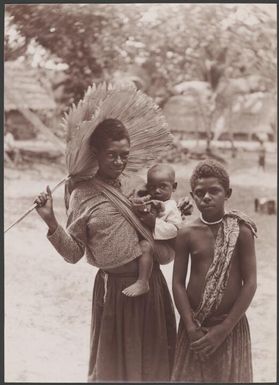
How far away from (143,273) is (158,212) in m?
0.27

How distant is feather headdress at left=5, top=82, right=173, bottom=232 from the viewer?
248 cm

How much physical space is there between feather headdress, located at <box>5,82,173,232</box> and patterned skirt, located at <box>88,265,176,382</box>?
19.5 inches

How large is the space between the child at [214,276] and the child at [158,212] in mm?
87

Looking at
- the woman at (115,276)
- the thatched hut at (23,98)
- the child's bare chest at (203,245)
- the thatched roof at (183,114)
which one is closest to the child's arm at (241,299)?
the child's bare chest at (203,245)

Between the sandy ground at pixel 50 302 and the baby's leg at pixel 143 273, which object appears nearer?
the baby's leg at pixel 143 273

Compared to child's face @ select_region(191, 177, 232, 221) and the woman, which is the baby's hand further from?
child's face @ select_region(191, 177, 232, 221)

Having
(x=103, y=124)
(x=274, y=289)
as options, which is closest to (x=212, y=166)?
(x=103, y=124)

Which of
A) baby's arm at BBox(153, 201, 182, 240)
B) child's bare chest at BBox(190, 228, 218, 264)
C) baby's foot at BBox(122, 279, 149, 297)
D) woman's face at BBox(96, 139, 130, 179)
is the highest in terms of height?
woman's face at BBox(96, 139, 130, 179)

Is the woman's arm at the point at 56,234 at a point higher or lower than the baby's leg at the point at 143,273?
higher

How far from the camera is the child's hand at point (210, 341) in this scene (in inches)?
93.7

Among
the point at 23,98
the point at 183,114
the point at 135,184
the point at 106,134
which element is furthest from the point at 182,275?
the point at 23,98

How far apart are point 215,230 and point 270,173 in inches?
23.0

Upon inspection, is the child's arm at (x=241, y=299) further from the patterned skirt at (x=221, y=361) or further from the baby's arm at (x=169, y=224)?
the baby's arm at (x=169, y=224)

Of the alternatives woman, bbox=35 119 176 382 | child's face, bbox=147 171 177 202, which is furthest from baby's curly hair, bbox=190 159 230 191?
woman, bbox=35 119 176 382
